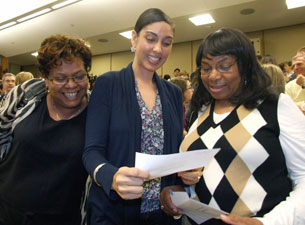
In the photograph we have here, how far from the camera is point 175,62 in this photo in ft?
27.9

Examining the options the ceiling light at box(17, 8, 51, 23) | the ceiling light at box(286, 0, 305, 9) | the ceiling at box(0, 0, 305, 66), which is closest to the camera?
the ceiling light at box(286, 0, 305, 9)

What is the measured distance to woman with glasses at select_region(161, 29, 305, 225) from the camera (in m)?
0.95

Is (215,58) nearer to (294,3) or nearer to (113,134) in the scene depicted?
(113,134)

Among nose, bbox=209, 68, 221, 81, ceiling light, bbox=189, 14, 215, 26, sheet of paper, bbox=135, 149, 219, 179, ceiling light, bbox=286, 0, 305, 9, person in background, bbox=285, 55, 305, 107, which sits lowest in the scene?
sheet of paper, bbox=135, 149, 219, 179

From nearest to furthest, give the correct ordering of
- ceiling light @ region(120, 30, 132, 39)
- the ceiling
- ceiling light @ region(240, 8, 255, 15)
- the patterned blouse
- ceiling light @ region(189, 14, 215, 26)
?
1. the patterned blouse
2. the ceiling
3. ceiling light @ region(240, 8, 255, 15)
4. ceiling light @ region(189, 14, 215, 26)
5. ceiling light @ region(120, 30, 132, 39)

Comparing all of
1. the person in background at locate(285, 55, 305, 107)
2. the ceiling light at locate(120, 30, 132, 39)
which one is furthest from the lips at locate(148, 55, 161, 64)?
the ceiling light at locate(120, 30, 132, 39)

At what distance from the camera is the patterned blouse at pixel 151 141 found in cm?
118

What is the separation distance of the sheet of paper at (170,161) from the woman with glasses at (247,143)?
27 cm

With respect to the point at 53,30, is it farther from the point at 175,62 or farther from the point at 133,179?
the point at 133,179

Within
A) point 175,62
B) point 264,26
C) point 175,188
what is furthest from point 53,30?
point 175,188

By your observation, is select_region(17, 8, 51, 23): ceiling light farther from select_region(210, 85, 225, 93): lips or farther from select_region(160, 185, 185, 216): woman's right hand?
select_region(160, 185, 185, 216): woman's right hand

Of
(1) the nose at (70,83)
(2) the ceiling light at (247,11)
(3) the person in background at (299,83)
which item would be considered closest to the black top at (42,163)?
(1) the nose at (70,83)

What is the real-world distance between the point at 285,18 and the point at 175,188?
6.46 metres

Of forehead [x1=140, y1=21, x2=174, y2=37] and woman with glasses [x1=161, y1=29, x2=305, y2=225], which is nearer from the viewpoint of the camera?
woman with glasses [x1=161, y1=29, x2=305, y2=225]
